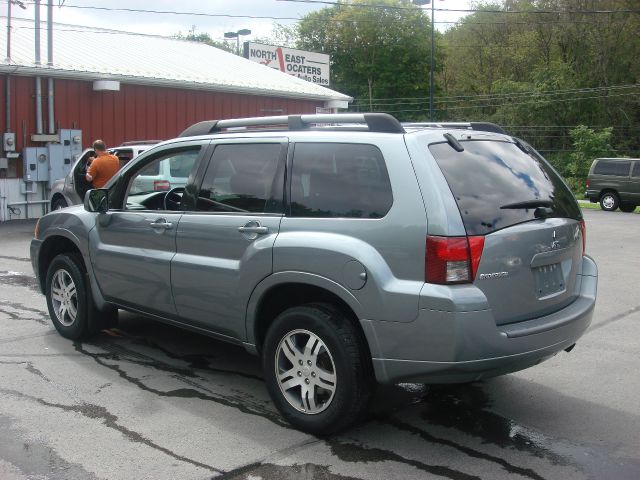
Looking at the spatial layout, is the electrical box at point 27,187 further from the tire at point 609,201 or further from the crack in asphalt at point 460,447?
the tire at point 609,201

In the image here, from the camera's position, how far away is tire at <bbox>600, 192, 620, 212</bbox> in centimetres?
2705

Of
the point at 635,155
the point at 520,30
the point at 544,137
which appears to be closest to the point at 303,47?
the point at 520,30

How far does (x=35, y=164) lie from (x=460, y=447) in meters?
15.6

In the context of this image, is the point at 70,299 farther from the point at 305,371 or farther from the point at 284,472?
the point at 284,472

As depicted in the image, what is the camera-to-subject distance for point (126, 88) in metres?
19.6

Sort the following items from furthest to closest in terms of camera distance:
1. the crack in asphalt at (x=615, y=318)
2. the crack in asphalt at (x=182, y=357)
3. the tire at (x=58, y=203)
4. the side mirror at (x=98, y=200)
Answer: the tire at (x=58, y=203)
the crack in asphalt at (x=615, y=318)
the side mirror at (x=98, y=200)
the crack in asphalt at (x=182, y=357)

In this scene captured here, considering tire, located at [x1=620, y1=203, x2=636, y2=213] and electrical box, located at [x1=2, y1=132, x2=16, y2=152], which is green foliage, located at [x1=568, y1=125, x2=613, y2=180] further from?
electrical box, located at [x1=2, y1=132, x2=16, y2=152]

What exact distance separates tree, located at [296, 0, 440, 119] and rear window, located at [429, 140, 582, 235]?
6403 centimetres

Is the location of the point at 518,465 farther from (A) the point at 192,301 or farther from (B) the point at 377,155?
(A) the point at 192,301

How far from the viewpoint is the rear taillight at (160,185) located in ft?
21.1

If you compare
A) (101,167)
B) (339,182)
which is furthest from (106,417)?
(101,167)

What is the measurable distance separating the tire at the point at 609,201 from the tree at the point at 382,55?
41.5m

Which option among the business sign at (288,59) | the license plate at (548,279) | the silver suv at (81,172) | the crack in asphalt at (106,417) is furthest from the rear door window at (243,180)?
the business sign at (288,59)

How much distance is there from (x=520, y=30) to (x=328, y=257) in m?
65.1
